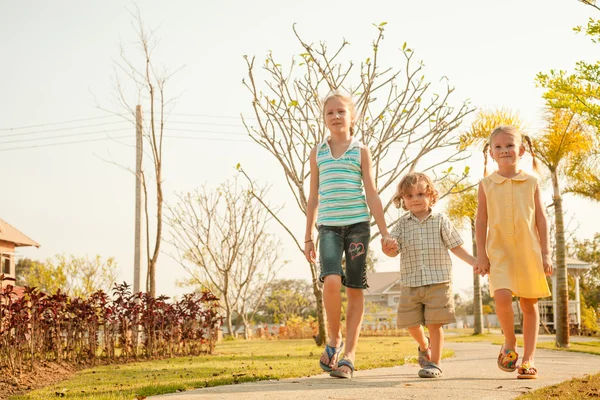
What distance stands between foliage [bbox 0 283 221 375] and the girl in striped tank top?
3.53m

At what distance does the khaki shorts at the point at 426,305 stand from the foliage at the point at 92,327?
12.8ft

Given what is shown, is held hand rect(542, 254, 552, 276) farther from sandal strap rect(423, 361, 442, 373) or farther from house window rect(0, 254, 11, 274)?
house window rect(0, 254, 11, 274)

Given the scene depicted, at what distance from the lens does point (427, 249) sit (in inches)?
193

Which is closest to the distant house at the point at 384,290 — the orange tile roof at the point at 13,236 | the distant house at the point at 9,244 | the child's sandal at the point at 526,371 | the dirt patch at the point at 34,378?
the orange tile roof at the point at 13,236

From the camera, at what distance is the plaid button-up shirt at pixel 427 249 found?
15.9 feet

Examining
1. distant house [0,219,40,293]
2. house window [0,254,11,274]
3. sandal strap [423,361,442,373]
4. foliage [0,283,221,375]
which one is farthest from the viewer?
house window [0,254,11,274]

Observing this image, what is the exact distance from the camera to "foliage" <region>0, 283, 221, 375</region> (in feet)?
23.5

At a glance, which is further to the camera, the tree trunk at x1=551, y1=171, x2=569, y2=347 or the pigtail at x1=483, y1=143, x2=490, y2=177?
the tree trunk at x1=551, y1=171, x2=569, y2=347

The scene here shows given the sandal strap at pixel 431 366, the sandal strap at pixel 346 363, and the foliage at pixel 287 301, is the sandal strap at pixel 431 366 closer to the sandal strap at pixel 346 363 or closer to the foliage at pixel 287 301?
the sandal strap at pixel 346 363

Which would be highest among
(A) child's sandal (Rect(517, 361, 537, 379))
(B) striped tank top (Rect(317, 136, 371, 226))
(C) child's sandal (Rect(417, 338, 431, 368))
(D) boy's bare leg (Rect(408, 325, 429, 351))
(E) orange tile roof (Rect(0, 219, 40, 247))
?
(E) orange tile roof (Rect(0, 219, 40, 247))

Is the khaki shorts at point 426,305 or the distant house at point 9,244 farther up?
the distant house at point 9,244

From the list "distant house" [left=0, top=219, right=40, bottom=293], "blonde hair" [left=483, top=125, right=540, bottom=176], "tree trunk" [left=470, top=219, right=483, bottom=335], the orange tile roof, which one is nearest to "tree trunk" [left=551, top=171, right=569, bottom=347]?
"tree trunk" [left=470, top=219, right=483, bottom=335]

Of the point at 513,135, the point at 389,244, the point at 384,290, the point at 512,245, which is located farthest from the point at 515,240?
the point at 384,290

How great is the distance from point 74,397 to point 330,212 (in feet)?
7.02
